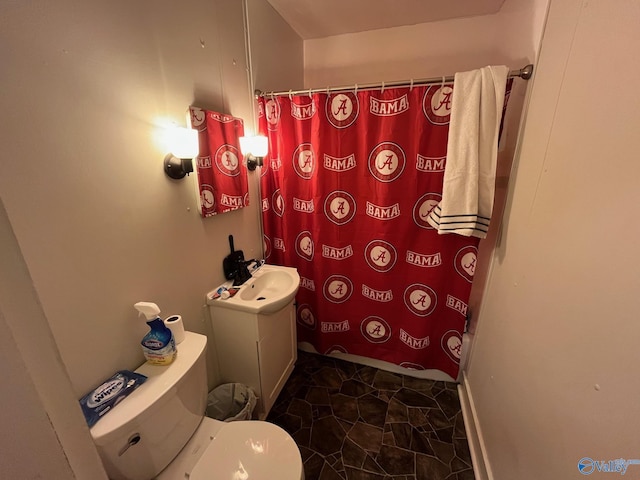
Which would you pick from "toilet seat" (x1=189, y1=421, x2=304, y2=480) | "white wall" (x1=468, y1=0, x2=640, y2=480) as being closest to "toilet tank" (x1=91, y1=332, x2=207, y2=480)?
"toilet seat" (x1=189, y1=421, x2=304, y2=480)

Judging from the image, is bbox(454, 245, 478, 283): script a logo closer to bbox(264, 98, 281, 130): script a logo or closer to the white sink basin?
the white sink basin

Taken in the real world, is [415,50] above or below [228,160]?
above

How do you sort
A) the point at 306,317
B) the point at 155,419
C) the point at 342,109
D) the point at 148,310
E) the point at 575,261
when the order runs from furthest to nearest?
the point at 306,317 < the point at 342,109 < the point at 148,310 < the point at 155,419 < the point at 575,261

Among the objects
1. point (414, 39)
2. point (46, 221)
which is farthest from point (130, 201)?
point (414, 39)

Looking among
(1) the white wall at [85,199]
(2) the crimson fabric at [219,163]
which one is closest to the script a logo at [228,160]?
(2) the crimson fabric at [219,163]

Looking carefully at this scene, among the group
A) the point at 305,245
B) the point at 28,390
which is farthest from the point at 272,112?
the point at 28,390

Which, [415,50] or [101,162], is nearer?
[101,162]

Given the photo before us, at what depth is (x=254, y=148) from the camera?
60.9 inches

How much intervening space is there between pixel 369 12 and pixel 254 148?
1208 mm

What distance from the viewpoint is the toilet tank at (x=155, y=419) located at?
779 millimetres

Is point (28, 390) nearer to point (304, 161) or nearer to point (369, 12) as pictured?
point (304, 161)

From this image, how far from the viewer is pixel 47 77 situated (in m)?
0.73

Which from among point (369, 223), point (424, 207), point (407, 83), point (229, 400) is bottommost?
point (229, 400)

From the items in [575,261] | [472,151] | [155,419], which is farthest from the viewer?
[472,151]
